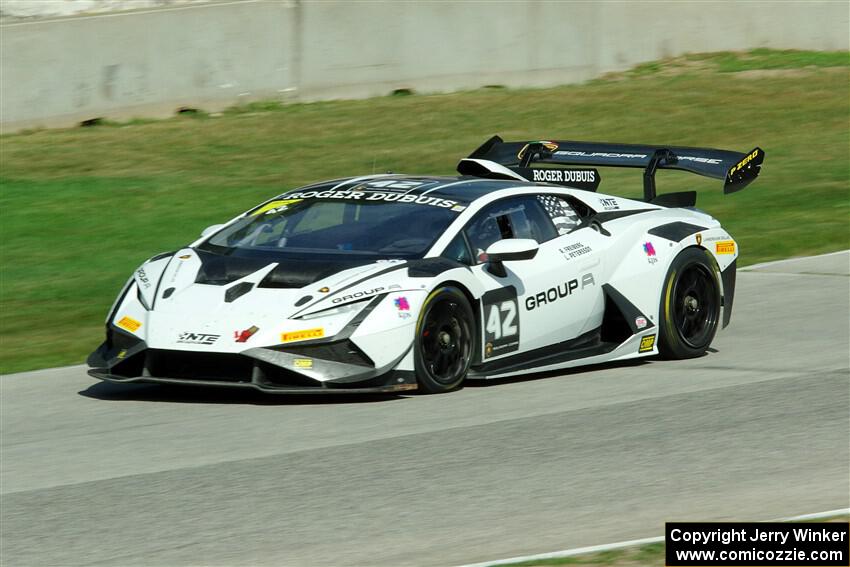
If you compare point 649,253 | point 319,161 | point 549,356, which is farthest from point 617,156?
point 319,161

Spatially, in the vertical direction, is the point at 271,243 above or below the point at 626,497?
above

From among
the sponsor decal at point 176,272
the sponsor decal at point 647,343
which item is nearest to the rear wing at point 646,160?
the sponsor decal at point 647,343

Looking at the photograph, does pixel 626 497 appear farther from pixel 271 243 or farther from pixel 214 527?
pixel 271 243

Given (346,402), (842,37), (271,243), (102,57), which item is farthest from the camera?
(842,37)

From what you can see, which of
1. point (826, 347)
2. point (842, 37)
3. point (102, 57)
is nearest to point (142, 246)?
point (102, 57)

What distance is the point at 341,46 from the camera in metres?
25.3

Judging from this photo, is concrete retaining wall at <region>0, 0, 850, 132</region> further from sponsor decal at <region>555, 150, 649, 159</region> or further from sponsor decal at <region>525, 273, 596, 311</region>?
sponsor decal at <region>525, 273, 596, 311</region>

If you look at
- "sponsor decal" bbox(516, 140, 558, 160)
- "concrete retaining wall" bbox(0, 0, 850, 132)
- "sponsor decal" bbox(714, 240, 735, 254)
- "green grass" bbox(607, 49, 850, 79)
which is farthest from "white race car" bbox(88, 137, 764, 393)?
"green grass" bbox(607, 49, 850, 79)

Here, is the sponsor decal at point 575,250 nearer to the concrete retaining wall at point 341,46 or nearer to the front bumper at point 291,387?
the front bumper at point 291,387

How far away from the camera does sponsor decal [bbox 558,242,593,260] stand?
9.88m

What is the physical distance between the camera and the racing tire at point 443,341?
346 inches

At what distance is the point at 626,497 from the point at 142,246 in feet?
35.1

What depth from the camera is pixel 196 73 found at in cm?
2381

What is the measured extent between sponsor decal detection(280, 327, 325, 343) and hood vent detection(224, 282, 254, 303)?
1.38 feet
